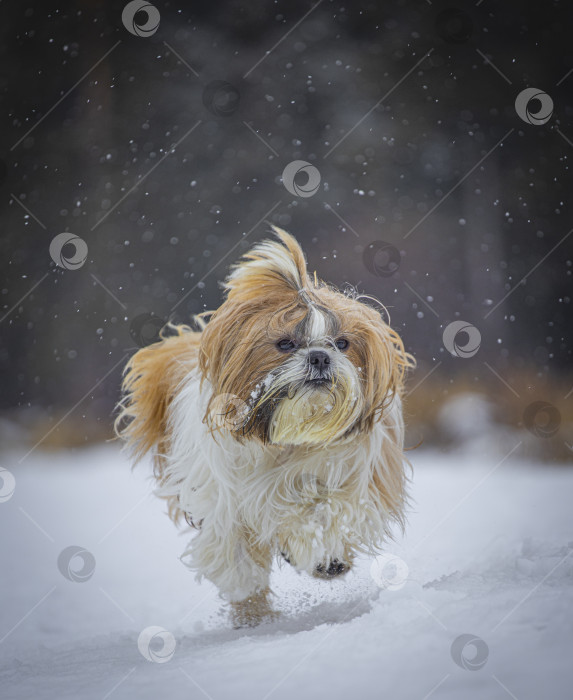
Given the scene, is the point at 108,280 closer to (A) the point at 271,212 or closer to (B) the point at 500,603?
(A) the point at 271,212

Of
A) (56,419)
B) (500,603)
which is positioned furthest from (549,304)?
(56,419)

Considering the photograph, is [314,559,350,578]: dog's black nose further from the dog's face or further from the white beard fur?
the dog's face

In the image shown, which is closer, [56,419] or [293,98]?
[293,98]

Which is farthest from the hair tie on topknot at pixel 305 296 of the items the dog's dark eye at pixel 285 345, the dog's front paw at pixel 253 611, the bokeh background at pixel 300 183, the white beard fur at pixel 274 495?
the bokeh background at pixel 300 183

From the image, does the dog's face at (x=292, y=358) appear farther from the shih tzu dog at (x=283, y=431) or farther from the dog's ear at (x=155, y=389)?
the dog's ear at (x=155, y=389)

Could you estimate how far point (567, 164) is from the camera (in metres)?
4.66

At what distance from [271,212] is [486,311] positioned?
2.02 metres

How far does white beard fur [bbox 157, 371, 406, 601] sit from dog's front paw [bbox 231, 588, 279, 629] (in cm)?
3

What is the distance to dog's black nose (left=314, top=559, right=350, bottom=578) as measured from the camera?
8.35 ft

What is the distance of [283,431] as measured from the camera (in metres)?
2.19

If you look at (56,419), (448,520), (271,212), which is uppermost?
(271,212)

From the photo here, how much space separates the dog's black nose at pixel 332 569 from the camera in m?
2.54

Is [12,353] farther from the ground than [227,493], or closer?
closer

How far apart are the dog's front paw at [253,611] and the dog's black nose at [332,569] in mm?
229
